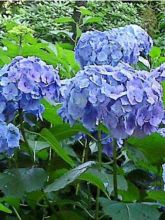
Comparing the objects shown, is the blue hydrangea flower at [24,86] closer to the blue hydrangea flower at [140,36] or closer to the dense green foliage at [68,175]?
the dense green foliage at [68,175]

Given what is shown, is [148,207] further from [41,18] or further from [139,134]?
[41,18]

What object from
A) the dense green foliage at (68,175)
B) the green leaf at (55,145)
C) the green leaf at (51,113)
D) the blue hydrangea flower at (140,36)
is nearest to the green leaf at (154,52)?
the blue hydrangea flower at (140,36)

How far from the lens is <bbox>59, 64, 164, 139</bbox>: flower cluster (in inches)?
37.4

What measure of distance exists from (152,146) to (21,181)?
0.77ft

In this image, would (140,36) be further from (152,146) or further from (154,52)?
(152,146)

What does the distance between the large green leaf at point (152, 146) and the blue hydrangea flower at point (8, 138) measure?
20 centimetres

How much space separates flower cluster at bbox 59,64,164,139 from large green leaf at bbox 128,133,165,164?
0.27ft

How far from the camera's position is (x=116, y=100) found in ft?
3.10

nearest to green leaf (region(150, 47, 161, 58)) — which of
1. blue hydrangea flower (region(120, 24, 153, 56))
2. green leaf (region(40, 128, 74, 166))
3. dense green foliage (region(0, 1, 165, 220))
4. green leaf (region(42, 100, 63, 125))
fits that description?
blue hydrangea flower (region(120, 24, 153, 56))

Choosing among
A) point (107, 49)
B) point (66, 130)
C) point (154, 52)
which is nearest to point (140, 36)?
point (107, 49)

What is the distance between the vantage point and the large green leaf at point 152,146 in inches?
42.6

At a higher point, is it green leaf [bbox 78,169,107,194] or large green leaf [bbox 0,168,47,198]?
green leaf [bbox 78,169,107,194]

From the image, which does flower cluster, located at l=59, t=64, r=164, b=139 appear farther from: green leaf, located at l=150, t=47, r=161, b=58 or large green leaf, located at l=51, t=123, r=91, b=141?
green leaf, located at l=150, t=47, r=161, b=58

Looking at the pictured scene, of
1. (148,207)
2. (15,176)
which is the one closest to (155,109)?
(148,207)
